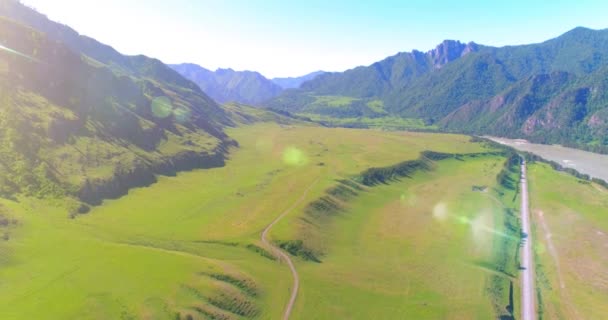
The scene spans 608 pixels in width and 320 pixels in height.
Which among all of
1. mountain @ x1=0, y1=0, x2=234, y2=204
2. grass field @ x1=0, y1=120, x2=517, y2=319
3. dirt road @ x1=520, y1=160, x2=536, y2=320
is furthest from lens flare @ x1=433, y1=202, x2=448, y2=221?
mountain @ x1=0, y1=0, x2=234, y2=204

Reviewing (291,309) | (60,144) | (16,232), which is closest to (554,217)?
(291,309)

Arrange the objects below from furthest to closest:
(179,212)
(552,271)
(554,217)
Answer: (554,217), (179,212), (552,271)

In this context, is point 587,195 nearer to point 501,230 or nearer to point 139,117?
point 501,230

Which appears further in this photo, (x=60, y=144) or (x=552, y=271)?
(x=60, y=144)

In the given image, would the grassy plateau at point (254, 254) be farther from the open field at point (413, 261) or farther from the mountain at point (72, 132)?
the mountain at point (72, 132)

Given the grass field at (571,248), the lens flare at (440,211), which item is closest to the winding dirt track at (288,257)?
the lens flare at (440,211)

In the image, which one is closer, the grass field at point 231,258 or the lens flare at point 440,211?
the grass field at point 231,258
